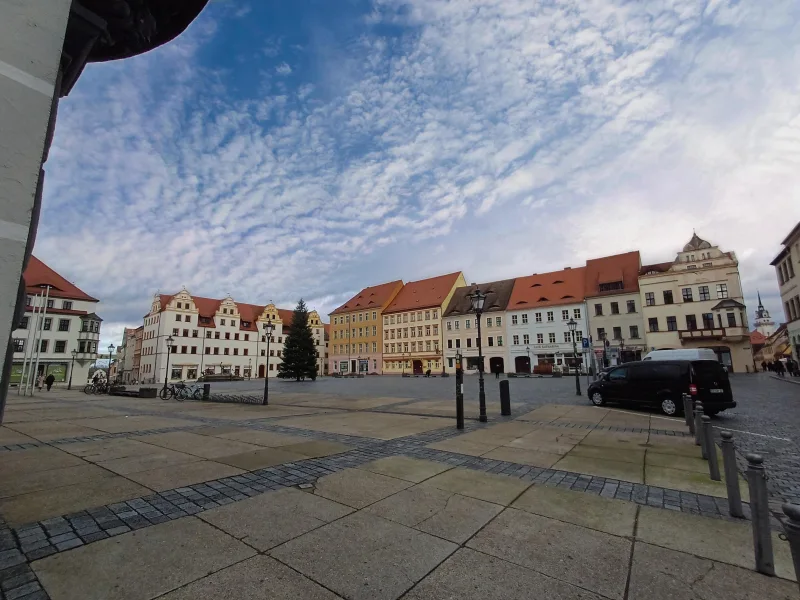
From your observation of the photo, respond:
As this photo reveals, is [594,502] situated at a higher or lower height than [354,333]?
lower

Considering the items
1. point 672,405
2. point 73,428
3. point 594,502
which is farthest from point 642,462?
point 73,428

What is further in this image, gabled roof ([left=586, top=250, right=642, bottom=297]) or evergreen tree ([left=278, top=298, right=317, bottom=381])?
gabled roof ([left=586, top=250, right=642, bottom=297])

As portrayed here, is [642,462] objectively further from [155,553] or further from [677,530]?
[155,553]

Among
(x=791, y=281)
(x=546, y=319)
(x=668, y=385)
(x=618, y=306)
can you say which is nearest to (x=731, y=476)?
(x=668, y=385)

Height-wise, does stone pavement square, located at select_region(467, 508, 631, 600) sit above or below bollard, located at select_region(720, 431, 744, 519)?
below

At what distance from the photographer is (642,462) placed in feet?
22.7

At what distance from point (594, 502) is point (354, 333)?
250ft

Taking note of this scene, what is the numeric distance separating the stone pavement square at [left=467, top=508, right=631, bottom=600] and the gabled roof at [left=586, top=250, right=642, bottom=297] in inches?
2143

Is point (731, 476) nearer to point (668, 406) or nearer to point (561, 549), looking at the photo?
point (561, 549)

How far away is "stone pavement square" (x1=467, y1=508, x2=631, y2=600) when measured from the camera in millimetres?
3150

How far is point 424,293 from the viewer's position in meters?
73.0

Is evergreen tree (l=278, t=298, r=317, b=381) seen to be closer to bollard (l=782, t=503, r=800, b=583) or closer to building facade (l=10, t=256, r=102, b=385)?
building facade (l=10, t=256, r=102, b=385)

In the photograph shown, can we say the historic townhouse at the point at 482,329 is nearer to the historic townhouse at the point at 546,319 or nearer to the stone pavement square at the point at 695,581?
the historic townhouse at the point at 546,319

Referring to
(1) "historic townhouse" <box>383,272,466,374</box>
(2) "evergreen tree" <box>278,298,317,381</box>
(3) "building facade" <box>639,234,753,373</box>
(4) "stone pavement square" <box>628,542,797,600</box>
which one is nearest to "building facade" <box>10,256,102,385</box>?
(2) "evergreen tree" <box>278,298,317,381</box>
